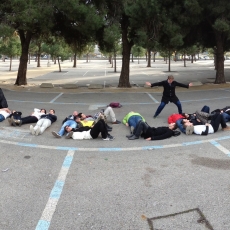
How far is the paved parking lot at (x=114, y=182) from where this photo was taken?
3.44 m

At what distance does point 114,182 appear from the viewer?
14.7 ft

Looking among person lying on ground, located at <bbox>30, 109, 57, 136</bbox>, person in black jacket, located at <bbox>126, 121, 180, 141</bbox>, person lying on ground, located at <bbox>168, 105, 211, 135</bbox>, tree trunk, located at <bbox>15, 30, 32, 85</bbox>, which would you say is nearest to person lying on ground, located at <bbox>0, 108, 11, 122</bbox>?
person lying on ground, located at <bbox>30, 109, 57, 136</bbox>

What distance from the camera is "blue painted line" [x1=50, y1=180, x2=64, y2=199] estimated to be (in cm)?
402

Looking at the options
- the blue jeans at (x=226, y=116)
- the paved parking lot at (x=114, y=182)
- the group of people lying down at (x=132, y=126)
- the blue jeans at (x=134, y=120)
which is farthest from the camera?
the blue jeans at (x=226, y=116)

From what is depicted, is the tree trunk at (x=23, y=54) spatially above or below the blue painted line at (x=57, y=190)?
above

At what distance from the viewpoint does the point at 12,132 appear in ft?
24.4

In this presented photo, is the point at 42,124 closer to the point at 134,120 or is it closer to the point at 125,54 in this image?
the point at 134,120

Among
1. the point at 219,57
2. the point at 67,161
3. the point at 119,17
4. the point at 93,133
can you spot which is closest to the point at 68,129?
the point at 93,133

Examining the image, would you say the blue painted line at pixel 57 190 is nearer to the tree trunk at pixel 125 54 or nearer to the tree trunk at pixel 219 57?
the tree trunk at pixel 125 54

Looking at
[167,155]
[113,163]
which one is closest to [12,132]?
[113,163]

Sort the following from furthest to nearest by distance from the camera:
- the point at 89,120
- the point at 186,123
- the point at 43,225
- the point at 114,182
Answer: the point at 89,120
the point at 186,123
the point at 114,182
the point at 43,225

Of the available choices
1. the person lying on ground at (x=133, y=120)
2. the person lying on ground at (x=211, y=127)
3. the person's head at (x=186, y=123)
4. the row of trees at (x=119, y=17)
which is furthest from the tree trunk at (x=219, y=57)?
the person lying on ground at (x=133, y=120)

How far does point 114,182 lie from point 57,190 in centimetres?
92

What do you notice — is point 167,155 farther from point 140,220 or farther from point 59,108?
point 59,108
